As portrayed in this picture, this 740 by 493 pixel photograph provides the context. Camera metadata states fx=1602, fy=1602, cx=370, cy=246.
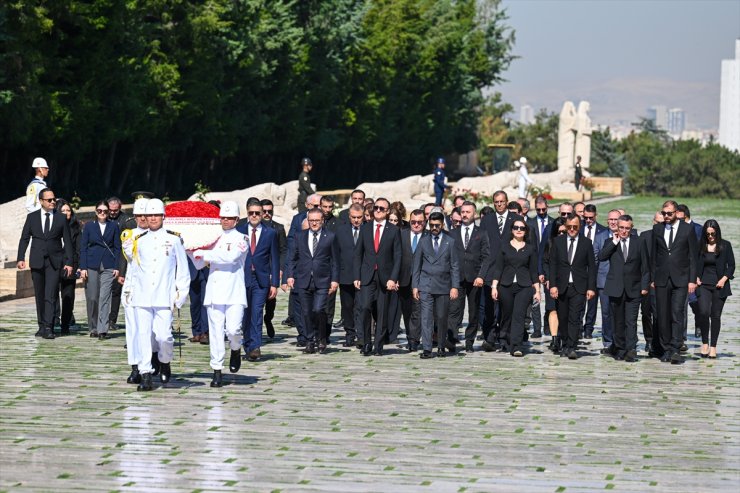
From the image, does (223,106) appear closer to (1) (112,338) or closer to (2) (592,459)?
(1) (112,338)

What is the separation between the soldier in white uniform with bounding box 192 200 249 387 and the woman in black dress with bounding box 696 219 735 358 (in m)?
5.95

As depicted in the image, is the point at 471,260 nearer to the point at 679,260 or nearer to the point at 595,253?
the point at 595,253

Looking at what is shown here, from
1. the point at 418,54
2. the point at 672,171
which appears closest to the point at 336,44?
the point at 418,54

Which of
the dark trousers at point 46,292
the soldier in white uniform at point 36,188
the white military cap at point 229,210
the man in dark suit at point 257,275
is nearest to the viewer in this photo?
the white military cap at point 229,210

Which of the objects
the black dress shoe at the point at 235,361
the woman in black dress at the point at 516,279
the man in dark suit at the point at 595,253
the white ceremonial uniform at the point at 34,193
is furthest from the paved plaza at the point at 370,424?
the white ceremonial uniform at the point at 34,193

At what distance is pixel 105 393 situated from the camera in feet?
50.5

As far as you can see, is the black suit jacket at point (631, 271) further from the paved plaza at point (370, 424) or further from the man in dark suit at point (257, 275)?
the man in dark suit at point (257, 275)

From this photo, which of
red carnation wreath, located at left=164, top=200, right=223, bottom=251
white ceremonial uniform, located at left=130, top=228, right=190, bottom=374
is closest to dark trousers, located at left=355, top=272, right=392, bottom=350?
red carnation wreath, located at left=164, top=200, right=223, bottom=251

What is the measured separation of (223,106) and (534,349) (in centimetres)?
3763

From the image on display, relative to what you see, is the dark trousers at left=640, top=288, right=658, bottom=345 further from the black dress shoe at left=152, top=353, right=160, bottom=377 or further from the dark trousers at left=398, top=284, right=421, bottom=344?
the black dress shoe at left=152, top=353, right=160, bottom=377

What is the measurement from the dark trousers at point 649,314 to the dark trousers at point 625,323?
10.5 inches

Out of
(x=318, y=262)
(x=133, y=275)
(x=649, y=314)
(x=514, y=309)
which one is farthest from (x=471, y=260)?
(x=133, y=275)

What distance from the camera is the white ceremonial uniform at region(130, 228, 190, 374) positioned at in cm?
1549

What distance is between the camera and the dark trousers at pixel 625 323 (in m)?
18.8
